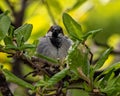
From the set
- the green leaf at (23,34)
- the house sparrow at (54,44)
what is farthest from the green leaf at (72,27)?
the house sparrow at (54,44)

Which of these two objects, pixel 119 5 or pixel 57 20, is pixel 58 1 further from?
pixel 119 5

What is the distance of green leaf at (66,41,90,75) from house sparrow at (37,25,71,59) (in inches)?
25.1

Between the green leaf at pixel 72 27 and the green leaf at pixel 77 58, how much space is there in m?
0.03

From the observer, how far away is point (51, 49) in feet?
6.61

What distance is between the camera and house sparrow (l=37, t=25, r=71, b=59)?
1923mm

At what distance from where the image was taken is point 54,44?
2.05 metres

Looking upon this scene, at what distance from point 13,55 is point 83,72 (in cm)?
22

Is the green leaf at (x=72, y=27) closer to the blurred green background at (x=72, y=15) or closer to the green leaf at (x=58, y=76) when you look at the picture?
the green leaf at (x=58, y=76)

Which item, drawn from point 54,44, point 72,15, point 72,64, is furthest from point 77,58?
point 72,15

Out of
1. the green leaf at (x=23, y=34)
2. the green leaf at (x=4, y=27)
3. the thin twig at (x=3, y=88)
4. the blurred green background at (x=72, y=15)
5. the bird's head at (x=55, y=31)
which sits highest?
the green leaf at (x=4, y=27)

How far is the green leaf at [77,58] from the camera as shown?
1.19 m

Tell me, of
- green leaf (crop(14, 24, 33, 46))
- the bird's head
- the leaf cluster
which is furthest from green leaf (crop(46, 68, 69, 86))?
the bird's head

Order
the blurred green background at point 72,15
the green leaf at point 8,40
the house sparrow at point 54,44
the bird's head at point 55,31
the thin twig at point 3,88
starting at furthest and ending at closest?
the blurred green background at point 72,15
the bird's head at point 55,31
the house sparrow at point 54,44
the thin twig at point 3,88
the green leaf at point 8,40

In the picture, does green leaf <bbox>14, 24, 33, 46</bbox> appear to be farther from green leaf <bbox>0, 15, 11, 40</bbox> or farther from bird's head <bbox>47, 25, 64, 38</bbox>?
bird's head <bbox>47, 25, 64, 38</bbox>
